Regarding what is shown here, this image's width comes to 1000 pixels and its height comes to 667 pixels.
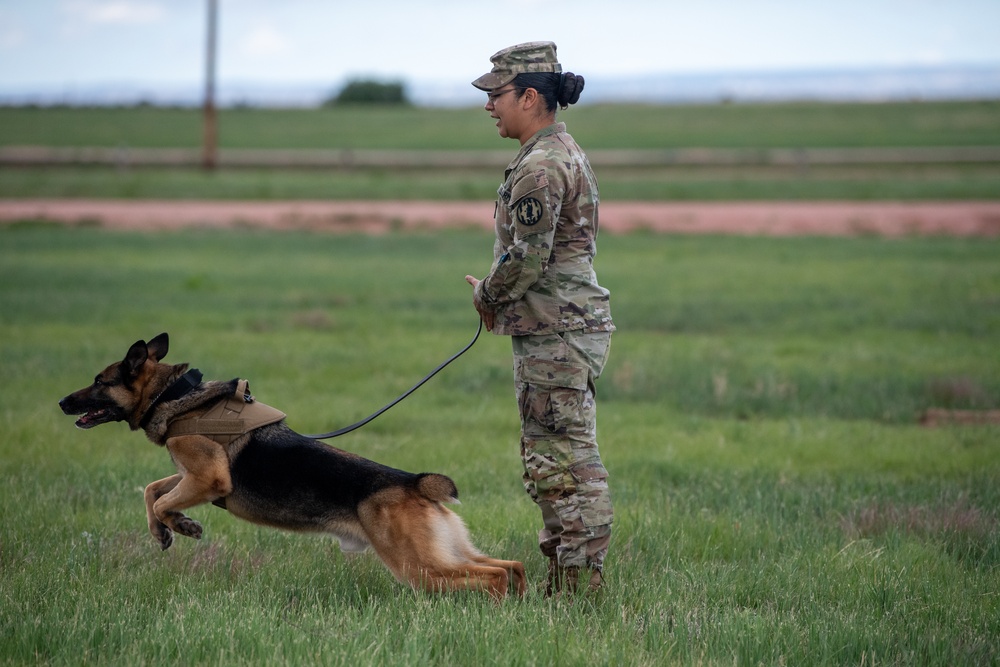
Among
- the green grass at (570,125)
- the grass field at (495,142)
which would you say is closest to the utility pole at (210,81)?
the grass field at (495,142)

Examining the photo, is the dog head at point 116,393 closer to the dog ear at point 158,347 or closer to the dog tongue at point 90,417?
the dog tongue at point 90,417

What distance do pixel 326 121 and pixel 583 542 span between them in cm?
6809

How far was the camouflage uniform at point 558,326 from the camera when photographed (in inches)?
195

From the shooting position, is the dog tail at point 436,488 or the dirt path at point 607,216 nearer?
the dog tail at point 436,488

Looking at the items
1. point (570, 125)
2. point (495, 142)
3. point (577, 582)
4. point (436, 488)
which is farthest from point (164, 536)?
point (570, 125)

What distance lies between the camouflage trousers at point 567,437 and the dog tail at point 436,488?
0.43m

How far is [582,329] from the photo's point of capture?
5.07 meters

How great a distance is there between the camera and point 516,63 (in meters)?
5.01

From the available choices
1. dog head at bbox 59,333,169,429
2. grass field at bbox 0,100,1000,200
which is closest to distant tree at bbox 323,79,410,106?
grass field at bbox 0,100,1000,200

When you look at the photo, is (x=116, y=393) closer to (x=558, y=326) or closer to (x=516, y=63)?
(x=558, y=326)

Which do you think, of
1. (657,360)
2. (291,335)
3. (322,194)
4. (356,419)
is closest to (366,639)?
(356,419)

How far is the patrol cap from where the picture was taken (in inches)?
197

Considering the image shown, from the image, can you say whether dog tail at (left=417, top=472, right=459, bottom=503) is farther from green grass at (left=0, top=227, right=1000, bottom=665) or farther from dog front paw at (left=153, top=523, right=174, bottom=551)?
dog front paw at (left=153, top=523, right=174, bottom=551)

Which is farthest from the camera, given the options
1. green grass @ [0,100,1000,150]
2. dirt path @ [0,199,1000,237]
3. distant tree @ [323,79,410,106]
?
distant tree @ [323,79,410,106]
